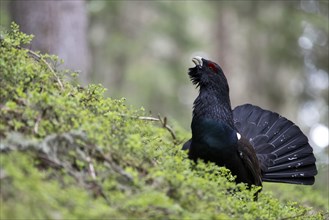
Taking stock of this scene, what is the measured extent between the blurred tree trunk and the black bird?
2.97 meters

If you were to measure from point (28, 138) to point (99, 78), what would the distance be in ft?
59.8

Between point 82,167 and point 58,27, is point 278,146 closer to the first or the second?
point 58,27

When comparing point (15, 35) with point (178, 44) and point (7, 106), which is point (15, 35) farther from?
point (178, 44)

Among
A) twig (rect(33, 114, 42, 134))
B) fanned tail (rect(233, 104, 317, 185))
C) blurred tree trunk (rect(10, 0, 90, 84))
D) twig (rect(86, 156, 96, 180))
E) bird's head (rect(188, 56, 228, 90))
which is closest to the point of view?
twig (rect(86, 156, 96, 180))

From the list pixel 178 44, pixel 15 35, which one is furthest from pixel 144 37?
pixel 15 35

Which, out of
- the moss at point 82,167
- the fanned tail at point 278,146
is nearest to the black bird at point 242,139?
the fanned tail at point 278,146

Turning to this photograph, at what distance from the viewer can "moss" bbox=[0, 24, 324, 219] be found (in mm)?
2936

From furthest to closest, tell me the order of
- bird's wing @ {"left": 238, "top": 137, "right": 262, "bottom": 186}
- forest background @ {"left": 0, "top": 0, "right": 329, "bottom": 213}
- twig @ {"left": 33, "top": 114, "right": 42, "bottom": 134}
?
forest background @ {"left": 0, "top": 0, "right": 329, "bottom": 213}, bird's wing @ {"left": 238, "top": 137, "right": 262, "bottom": 186}, twig @ {"left": 33, "top": 114, "right": 42, "bottom": 134}

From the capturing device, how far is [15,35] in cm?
454

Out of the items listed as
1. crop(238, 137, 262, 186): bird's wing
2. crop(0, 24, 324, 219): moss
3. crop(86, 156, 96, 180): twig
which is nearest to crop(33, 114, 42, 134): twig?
crop(0, 24, 324, 219): moss

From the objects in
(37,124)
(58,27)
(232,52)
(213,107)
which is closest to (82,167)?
(37,124)

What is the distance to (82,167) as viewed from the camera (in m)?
3.49

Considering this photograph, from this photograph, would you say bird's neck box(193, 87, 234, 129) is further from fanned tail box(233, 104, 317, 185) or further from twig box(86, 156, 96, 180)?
twig box(86, 156, 96, 180)

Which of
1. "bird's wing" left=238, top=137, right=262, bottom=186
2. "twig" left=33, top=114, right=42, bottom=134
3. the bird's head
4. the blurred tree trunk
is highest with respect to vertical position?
the blurred tree trunk
